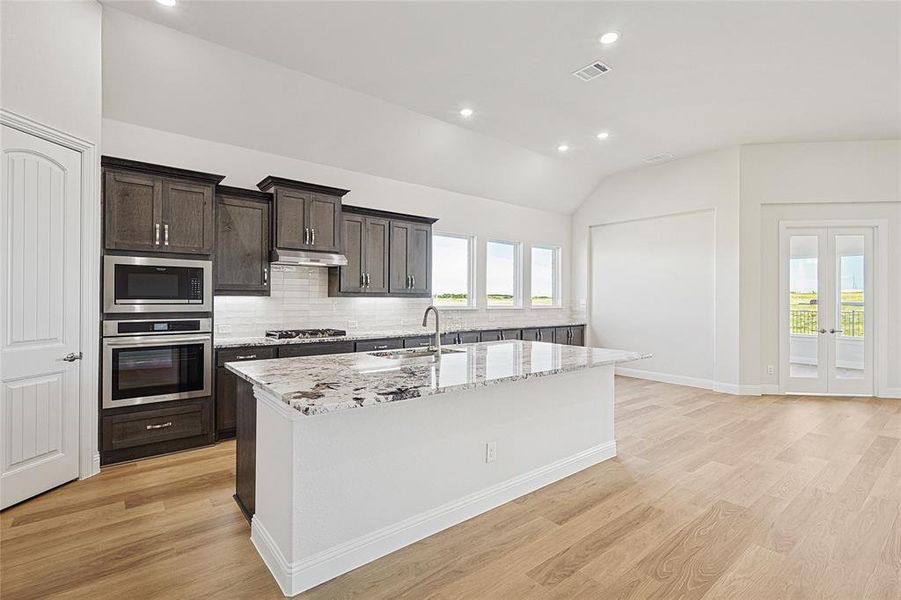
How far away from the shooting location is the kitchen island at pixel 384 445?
2.09m

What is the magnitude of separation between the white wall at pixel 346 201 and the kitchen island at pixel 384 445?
7.30 ft

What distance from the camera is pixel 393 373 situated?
2500 millimetres

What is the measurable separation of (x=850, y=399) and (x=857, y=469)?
10.3 ft

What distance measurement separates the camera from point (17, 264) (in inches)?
115

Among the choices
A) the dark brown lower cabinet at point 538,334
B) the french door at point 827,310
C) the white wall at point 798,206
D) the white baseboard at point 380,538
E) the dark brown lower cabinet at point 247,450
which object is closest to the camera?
the white baseboard at point 380,538

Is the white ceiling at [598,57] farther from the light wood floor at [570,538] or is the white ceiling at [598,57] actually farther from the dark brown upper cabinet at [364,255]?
the light wood floor at [570,538]

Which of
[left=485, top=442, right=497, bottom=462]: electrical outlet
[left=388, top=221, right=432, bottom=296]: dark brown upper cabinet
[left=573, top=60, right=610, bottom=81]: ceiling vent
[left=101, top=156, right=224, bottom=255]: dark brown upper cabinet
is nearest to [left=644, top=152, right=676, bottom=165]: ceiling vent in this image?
[left=573, top=60, right=610, bottom=81]: ceiling vent

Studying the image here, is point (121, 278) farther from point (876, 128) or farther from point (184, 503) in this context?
point (876, 128)

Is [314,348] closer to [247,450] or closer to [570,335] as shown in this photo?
[247,450]

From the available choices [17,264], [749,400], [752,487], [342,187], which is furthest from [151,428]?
[749,400]

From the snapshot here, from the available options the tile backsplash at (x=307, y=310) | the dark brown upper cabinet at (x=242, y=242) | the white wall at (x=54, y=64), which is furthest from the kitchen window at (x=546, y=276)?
the white wall at (x=54, y=64)

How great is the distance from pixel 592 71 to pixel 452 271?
3.46 meters

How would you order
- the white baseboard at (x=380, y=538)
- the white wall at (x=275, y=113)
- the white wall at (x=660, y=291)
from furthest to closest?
the white wall at (x=660, y=291)
the white wall at (x=275, y=113)
the white baseboard at (x=380, y=538)

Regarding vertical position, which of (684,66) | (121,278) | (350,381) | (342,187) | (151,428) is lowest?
(151,428)
